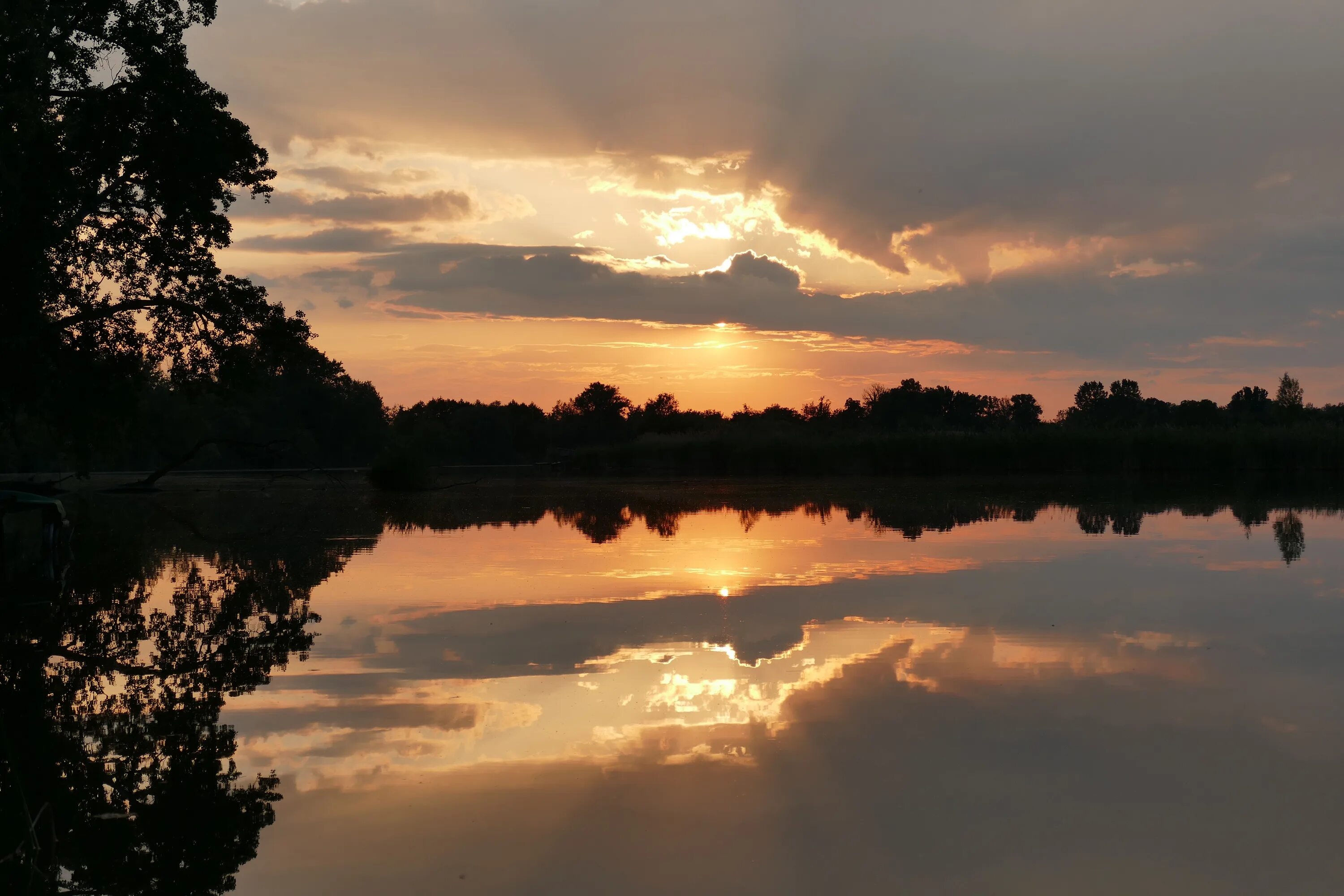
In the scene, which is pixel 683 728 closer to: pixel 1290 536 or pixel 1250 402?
pixel 1290 536

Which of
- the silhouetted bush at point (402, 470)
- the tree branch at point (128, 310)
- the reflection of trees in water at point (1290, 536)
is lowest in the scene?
the reflection of trees in water at point (1290, 536)

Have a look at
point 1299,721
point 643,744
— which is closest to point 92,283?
point 643,744

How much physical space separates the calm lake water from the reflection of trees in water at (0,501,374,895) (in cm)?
3

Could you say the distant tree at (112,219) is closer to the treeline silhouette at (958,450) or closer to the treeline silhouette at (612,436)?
the treeline silhouette at (612,436)

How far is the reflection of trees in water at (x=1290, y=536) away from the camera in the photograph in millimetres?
13734

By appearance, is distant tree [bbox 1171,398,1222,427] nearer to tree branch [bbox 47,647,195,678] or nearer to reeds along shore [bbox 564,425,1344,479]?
reeds along shore [bbox 564,425,1344,479]

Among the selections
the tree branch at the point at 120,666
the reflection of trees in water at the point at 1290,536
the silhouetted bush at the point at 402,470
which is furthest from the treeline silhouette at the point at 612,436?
the reflection of trees in water at the point at 1290,536

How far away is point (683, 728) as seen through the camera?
588 centimetres

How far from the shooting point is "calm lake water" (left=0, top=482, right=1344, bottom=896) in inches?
165

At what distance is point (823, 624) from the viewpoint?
8.93 m

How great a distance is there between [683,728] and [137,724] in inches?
132

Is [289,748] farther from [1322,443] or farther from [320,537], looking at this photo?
[1322,443]

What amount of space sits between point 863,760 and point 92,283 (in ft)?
57.5

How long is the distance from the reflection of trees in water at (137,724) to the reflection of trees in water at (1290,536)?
12160mm
